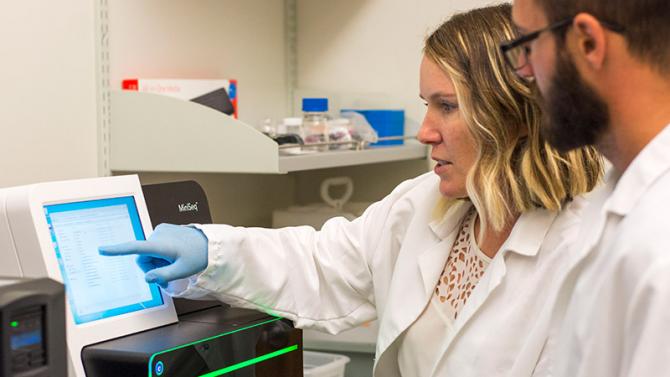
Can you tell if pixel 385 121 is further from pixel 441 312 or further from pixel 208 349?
pixel 208 349

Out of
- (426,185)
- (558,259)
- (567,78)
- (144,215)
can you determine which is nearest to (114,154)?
(144,215)

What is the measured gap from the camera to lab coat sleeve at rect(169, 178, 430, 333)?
1479mm

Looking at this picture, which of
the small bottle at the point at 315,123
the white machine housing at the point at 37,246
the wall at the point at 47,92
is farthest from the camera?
the small bottle at the point at 315,123

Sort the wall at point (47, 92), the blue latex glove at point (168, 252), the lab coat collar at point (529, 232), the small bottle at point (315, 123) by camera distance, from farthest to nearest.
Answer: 1. the small bottle at point (315, 123)
2. the wall at point (47, 92)
3. the lab coat collar at point (529, 232)
4. the blue latex glove at point (168, 252)

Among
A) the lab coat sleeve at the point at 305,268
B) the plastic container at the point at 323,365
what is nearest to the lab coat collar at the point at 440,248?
the lab coat sleeve at the point at 305,268

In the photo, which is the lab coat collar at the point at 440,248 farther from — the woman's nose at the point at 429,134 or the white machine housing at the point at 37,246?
the white machine housing at the point at 37,246

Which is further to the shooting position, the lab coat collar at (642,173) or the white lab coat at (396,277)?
the white lab coat at (396,277)

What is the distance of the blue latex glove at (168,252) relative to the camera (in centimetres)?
129

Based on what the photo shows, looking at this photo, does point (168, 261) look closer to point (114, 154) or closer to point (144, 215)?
point (144, 215)

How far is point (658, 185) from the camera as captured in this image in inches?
34.6

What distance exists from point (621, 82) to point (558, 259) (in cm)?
53

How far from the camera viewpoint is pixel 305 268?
5.24 ft

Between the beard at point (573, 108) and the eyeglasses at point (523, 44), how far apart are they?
32 mm

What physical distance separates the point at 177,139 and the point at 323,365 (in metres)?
0.58
